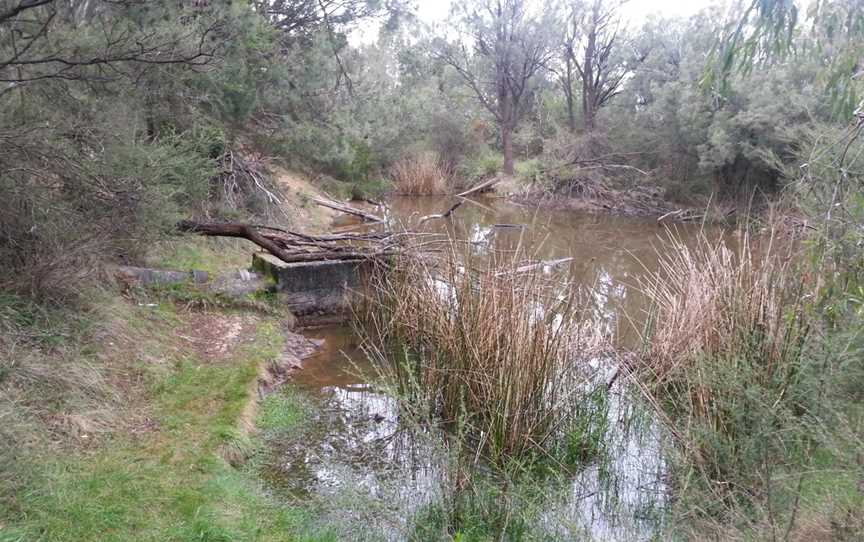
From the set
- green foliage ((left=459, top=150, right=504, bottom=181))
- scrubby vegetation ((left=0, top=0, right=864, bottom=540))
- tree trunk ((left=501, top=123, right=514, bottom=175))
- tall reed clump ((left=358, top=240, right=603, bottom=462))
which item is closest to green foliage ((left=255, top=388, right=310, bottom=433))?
scrubby vegetation ((left=0, top=0, right=864, bottom=540))

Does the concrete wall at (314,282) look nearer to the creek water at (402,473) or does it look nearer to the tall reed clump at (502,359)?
the creek water at (402,473)

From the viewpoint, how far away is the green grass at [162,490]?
108 inches

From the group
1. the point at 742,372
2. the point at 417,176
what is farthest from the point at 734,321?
the point at 417,176

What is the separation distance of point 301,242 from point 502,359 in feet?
14.5

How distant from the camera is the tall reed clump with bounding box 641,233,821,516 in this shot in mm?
3182

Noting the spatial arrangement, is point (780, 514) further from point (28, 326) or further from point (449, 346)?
point (28, 326)

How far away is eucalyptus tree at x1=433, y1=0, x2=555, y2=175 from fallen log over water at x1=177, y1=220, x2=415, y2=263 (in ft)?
50.5

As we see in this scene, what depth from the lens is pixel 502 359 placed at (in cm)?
371

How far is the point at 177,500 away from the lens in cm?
311

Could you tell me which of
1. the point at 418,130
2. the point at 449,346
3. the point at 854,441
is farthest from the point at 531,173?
the point at 854,441

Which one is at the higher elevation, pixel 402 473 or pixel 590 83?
pixel 590 83

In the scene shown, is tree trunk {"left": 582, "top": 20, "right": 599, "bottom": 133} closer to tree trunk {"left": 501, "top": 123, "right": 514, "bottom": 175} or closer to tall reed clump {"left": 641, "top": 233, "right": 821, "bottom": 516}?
tree trunk {"left": 501, "top": 123, "right": 514, "bottom": 175}

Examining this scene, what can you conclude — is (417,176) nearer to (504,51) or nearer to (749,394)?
(504,51)

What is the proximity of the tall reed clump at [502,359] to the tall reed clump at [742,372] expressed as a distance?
58 cm
